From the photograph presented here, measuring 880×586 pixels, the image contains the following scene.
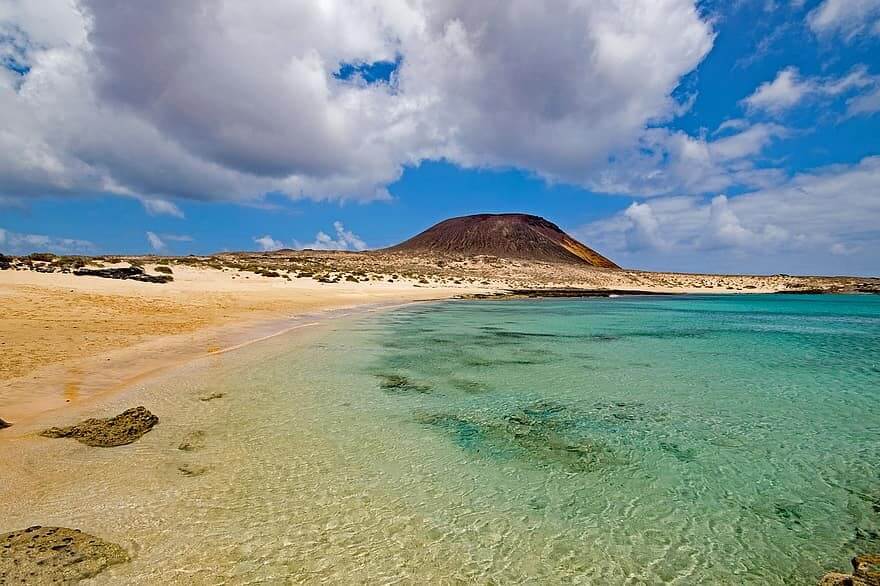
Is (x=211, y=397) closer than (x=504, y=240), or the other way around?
(x=211, y=397)

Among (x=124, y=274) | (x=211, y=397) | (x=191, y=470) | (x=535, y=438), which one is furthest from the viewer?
(x=124, y=274)

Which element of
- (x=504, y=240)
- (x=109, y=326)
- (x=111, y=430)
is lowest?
(x=111, y=430)

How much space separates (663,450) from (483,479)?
3.30m

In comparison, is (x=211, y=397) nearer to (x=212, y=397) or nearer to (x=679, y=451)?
(x=212, y=397)

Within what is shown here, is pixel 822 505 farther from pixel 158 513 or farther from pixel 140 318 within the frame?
pixel 140 318

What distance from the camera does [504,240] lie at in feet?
463

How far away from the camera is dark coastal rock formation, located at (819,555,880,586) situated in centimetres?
377

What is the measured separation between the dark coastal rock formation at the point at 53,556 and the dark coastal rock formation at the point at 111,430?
8.15 ft

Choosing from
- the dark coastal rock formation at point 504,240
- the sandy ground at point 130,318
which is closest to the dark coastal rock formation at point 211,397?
the sandy ground at point 130,318

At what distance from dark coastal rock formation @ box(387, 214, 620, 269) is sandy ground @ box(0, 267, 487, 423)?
93.3 meters

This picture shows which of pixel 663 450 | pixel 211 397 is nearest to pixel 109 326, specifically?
pixel 211 397

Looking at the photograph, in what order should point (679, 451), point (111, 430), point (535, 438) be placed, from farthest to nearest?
point (535, 438) → point (679, 451) → point (111, 430)

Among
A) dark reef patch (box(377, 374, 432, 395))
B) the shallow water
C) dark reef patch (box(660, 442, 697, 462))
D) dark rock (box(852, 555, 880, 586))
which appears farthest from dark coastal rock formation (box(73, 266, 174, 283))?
dark rock (box(852, 555, 880, 586))

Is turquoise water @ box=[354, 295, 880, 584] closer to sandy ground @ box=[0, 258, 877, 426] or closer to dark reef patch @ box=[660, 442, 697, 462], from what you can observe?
dark reef patch @ box=[660, 442, 697, 462]
